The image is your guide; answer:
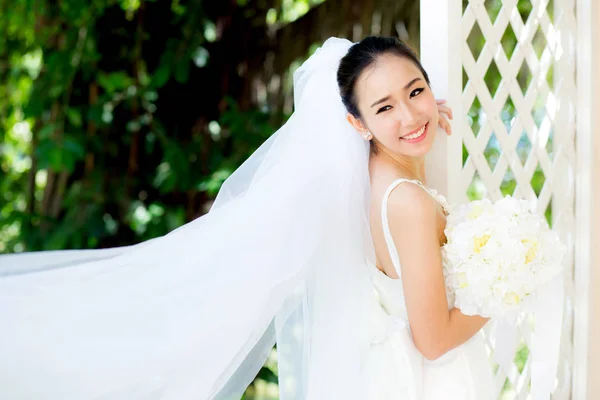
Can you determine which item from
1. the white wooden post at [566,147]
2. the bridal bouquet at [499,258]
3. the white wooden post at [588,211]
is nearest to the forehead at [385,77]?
the bridal bouquet at [499,258]

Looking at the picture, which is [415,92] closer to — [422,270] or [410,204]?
[410,204]

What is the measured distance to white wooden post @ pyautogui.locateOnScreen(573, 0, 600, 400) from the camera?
2697mm

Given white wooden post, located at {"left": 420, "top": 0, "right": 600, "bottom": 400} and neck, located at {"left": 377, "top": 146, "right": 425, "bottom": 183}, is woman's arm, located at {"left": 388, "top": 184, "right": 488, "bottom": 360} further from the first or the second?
white wooden post, located at {"left": 420, "top": 0, "right": 600, "bottom": 400}

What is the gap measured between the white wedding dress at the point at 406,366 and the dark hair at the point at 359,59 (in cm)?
44

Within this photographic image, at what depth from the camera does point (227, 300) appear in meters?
1.79

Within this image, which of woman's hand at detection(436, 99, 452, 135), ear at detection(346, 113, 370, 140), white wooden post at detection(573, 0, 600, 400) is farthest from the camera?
white wooden post at detection(573, 0, 600, 400)

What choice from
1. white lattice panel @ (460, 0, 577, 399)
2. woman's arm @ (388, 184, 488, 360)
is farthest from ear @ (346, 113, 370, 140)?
white lattice panel @ (460, 0, 577, 399)

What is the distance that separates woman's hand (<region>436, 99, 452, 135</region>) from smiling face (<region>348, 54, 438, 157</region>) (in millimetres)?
232

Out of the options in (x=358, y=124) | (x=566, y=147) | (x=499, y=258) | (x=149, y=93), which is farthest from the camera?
(x=149, y=93)

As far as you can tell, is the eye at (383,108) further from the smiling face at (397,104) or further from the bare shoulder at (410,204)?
the bare shoulder at (410,204)

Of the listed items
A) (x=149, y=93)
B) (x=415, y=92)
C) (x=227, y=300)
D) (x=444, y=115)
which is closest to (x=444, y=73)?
(x=444, y=115)

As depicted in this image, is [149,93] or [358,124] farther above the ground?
[149,93]

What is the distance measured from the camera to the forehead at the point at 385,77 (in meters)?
1.81

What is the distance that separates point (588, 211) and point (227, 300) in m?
1.59
